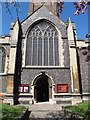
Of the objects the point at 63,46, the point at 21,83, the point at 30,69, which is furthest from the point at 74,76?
the point at 21,83

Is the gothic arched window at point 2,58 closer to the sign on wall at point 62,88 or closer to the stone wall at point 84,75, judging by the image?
the sign on wall at point 62,88

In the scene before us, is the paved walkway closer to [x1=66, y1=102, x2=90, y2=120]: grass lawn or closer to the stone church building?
[x1=66, y1=102, x2=90, y2=120]: grass lawn

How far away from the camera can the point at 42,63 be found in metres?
15.3

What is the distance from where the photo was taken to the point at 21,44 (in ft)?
52.3

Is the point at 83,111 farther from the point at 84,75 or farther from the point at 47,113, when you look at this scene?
the point at 84,75

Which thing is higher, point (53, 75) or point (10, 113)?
point (53, 75)

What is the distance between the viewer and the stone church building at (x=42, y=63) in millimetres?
13617

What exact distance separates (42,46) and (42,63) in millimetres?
2625

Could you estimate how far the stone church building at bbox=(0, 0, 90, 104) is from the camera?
44.7 ft

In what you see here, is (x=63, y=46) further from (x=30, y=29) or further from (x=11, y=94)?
(x=11, y=94)

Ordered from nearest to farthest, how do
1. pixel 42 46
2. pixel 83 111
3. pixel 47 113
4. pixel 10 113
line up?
pixel 10 113 < pixel 83 111 < pixel 47 113 < pixel 42 46

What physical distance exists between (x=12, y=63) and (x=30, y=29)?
6375mm

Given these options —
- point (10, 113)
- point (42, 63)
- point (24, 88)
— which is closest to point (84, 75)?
point (42, 63)

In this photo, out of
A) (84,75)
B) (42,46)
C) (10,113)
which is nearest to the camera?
(10,113)
